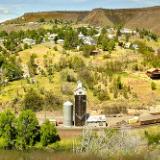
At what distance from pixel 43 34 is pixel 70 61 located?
116 feet

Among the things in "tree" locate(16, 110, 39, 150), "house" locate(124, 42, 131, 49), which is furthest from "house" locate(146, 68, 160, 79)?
"tree" locate(16, 110, 39, 150)

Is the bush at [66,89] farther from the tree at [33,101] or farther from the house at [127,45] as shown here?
the house at [127,45]

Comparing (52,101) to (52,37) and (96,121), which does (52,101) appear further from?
(52,37)

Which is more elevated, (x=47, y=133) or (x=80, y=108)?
(x=80, y=108)

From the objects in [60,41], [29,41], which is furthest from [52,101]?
[29,41]

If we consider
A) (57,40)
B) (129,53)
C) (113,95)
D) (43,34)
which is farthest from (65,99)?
(43,34)

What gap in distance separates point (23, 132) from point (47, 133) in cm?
249

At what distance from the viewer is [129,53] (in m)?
98.2

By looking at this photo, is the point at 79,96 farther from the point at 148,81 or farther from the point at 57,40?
the point at 57,40

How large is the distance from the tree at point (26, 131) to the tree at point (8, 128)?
632mm

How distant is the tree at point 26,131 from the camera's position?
5894 cm

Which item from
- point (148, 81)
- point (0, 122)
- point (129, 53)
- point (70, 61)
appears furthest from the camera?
point (129, 53)

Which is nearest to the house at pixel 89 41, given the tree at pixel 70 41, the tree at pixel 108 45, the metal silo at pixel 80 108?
the tree at pixel 70 41

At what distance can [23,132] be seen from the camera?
194ft
